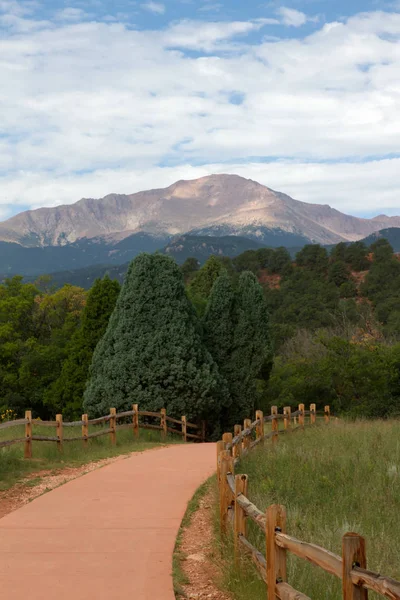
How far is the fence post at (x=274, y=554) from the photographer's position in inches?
193

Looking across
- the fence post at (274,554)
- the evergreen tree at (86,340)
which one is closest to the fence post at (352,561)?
the fence post at (274,554)

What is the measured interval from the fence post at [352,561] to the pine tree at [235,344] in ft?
71.3

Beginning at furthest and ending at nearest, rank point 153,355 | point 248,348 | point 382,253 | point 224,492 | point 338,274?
1. point 382,253
2. point 338,274
3. point 248,348
4. point 153,355
5. point 224,492

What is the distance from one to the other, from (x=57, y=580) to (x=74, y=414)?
21.2 m

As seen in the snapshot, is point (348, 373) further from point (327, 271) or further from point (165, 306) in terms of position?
point (327, 271)

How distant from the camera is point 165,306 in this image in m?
22.8

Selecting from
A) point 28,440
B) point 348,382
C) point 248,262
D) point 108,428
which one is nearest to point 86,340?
point 108,428

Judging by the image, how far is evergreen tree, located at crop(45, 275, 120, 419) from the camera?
26672 mm

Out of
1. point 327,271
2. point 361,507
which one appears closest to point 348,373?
point 361,507

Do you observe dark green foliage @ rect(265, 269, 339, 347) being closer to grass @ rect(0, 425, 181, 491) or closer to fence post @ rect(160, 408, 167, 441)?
fence post @ rect(160, 408, 167, 441)

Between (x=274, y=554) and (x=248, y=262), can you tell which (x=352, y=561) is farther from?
(x=248, y=262)

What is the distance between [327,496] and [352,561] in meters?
6.40

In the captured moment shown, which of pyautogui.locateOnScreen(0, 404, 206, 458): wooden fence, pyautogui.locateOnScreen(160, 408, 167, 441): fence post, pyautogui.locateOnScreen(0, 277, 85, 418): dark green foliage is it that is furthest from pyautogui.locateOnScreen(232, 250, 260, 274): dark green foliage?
pyautogui.locateOnScreen(160, 408, 167, 441): fence post

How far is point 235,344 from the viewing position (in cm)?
2644
